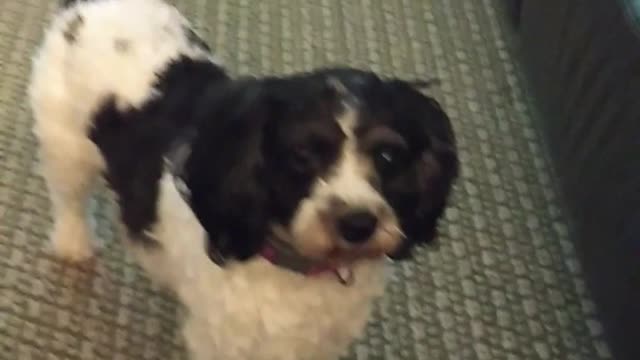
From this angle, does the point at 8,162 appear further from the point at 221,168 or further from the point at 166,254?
the point at 221,168

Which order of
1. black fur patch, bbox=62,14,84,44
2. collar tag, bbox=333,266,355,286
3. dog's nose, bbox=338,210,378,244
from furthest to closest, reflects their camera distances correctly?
black fur patch, bbox=62,14,84,44, collar tag, bbox=333,266,355,286, dog's nose, bbox=338,210,378,244

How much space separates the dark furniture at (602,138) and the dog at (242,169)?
0.25m

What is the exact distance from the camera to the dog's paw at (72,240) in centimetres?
171

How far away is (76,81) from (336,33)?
2.92 feet

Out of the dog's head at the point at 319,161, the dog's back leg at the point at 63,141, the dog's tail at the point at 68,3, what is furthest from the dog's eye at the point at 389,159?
the dog's tail at the point at 68,3

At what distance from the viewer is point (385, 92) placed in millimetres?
1214

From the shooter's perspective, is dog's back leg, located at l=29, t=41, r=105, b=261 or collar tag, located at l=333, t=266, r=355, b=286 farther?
dog's back leg, located at l=29, t=41, r=105, b=261

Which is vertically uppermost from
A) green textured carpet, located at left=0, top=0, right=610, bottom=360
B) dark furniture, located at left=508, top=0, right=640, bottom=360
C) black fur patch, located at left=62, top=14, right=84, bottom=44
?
black fur patch, located at left=62, top=14, right=84, bottom=44


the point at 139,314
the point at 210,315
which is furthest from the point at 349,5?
the point at 210,315

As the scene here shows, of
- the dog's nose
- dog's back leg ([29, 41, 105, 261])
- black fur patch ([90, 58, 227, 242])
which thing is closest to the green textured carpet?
dog's back leg ([29, 41, 105, 261])

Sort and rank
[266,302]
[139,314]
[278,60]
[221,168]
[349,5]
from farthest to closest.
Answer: [349,5] < [278,60] < [139,314] < [266,302] < [221,168]

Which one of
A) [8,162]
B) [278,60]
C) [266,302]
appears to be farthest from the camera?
[278,60]

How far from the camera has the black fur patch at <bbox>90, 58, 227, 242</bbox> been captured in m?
1.38

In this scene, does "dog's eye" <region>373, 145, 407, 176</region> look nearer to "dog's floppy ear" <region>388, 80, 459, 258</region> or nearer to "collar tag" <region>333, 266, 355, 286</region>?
"dog's floppy ear" <region>388, 80, 459, 258</region>
